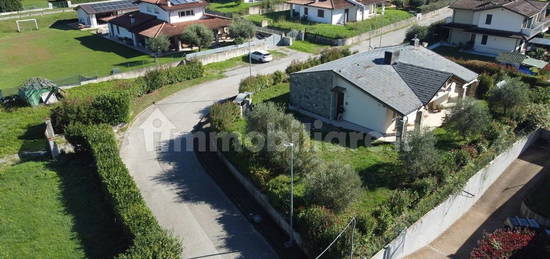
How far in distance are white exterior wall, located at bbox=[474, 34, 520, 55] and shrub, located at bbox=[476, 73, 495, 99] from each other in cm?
1482

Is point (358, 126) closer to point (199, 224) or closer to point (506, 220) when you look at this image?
point (506, 220)

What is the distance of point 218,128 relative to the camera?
29.8m

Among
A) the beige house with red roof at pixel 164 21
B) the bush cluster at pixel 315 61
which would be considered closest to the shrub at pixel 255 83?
the bush cluster at pixel 315 61

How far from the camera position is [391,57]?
3219 cm

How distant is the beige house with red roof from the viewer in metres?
51.2

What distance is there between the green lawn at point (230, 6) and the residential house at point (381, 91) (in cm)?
4122

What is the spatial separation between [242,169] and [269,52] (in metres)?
28.6

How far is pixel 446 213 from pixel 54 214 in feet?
67.8

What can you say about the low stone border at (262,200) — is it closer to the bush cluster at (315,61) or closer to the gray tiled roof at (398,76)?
the gray tiled roof at (398,76)

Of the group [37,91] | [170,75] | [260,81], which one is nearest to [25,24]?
[37,91]

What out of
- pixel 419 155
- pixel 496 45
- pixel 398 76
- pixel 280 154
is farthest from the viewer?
pixel 496 45

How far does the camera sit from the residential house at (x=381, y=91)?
96.3 ft

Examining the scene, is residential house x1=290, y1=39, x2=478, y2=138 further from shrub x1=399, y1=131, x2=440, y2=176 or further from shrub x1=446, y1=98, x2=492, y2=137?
shrub x1=399, y1=131, x2=440, y2=176

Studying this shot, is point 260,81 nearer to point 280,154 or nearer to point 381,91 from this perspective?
point 381,91
